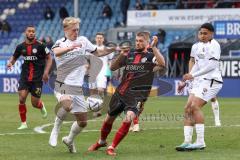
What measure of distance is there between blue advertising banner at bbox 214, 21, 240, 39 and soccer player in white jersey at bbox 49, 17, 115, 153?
68.3ft

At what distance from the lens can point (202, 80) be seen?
13.6m

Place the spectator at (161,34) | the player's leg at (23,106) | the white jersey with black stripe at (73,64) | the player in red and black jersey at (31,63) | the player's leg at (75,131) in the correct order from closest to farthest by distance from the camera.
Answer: the player's leg at (75,131) < the white jersey with black stripe at (73,64) < the player's leg at (23,106) < the player in red and black jersey at (31,63) < the spectator at (161,34)

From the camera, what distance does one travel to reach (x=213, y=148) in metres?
13.5

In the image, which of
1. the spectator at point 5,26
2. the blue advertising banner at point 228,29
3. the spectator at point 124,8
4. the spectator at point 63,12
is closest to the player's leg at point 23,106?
the blue advertising banner at point 228,29

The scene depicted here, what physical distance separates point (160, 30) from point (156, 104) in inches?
420

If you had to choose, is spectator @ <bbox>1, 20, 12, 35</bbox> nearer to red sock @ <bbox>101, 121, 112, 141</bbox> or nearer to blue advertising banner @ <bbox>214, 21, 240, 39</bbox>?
A: blue advertising banner @ <bbox>214, 21, 240, 39</bbox>

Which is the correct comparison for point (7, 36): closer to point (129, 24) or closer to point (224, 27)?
point (129, 24)

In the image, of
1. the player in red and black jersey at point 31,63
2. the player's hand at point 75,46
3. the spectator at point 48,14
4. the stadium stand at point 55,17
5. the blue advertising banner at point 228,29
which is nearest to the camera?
the player's hand at point 75,46

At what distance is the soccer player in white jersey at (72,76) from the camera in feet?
41.9

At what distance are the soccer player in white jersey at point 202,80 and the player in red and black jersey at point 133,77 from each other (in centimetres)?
79

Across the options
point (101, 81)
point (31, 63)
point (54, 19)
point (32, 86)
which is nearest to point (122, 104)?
point (32, 86)

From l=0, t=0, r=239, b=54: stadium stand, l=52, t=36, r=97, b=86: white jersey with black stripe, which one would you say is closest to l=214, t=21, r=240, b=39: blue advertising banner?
l=0, t=0, r=239, b=54: stadium stand

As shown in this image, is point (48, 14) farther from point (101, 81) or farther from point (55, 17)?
point (101, 81)

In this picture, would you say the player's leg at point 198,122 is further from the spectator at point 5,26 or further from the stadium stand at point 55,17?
the spectator at point 5,26
